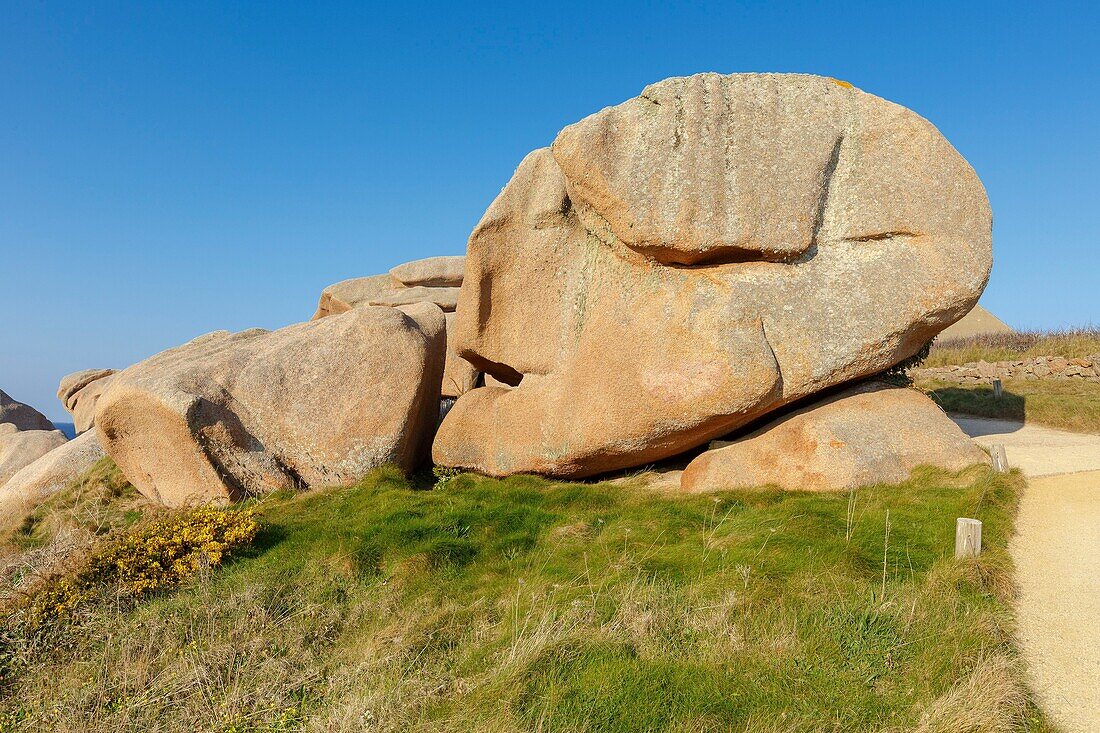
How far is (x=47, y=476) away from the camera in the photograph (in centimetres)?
1316

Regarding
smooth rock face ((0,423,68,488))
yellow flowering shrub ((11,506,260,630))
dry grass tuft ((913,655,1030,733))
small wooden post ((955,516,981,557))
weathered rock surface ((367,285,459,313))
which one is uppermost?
weathered rock surface ((367,285,459,313))

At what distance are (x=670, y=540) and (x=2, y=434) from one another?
2205cm

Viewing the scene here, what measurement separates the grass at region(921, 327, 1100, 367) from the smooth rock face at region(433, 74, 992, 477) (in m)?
15.3

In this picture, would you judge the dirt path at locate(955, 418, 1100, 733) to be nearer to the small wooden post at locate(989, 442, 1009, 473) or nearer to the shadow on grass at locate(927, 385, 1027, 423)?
the small wooden post at locate(989, 442, 1009, 473)

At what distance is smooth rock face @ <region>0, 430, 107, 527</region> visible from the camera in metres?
12.6

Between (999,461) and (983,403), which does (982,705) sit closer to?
(999,461)

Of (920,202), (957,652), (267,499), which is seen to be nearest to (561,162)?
(920,202)

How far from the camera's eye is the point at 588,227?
35.8 feet

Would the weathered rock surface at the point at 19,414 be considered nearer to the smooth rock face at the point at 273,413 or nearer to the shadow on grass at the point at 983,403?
the smooth rock face at the point at 273,413

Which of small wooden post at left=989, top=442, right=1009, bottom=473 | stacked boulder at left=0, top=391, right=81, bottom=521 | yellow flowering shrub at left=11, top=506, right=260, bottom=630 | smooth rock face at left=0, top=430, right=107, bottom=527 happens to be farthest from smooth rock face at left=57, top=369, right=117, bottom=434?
small wooden post at left=989, top=442, right=1009, bottom=473

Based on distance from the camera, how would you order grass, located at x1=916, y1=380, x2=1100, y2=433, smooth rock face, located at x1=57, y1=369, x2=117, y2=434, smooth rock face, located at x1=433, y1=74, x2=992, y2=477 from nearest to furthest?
smooth rock face, located at x1=433, y1=74, x2=992, y2=477, grass, located at x1=916, y1=380, x2=1100, y2=433, smooth rock face, located at x1=57, y1=369, x2=117, y2=434

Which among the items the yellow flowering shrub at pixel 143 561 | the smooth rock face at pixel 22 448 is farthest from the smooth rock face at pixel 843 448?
the smooth rock face at pixel 22 448

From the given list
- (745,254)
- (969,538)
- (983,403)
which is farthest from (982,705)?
(983,403)

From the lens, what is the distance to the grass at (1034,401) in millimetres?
14977
